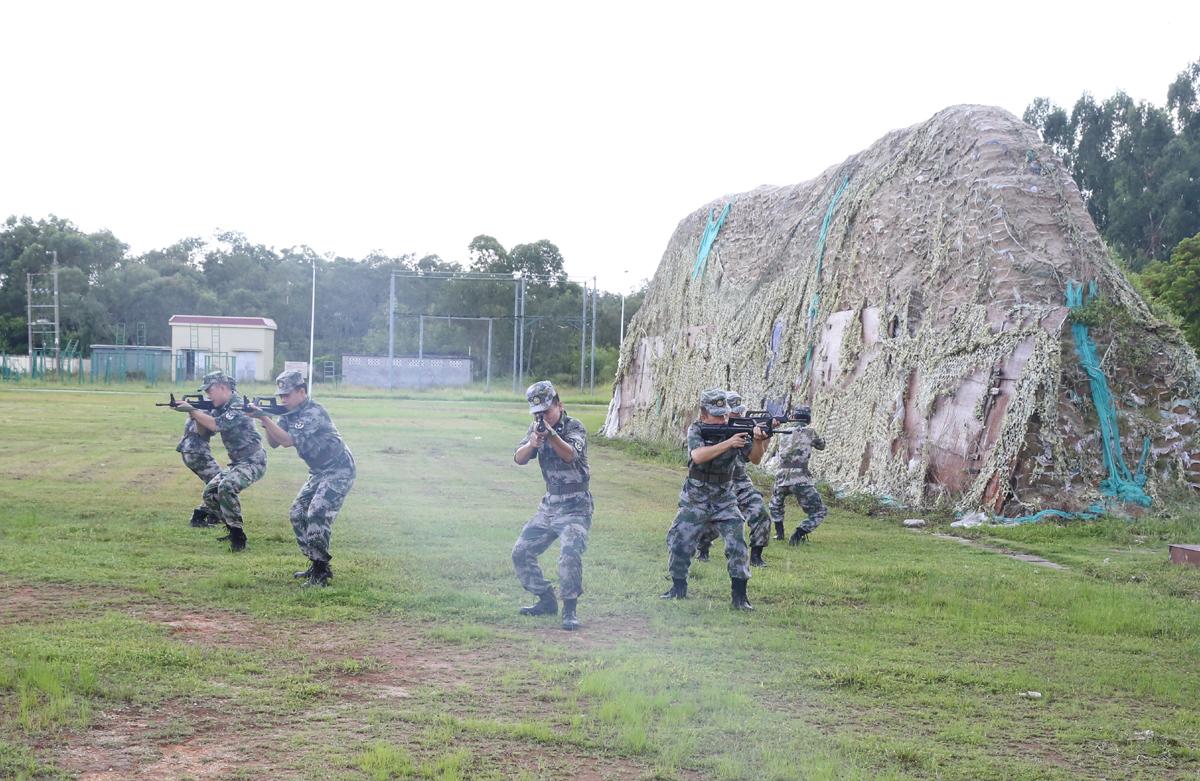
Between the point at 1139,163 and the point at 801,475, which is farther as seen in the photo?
the point at 1139,163

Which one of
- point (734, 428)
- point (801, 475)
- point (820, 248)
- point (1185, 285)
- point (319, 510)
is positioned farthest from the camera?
point (1185, 285)

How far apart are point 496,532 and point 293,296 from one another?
57802 mm

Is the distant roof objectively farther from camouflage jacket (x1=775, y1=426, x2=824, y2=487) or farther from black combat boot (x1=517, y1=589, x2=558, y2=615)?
black combat boot (x1=517, y1=589, x2=558, y2=615)

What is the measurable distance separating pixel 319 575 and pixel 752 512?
13.8ft

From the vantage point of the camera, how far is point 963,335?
1811 centimetres

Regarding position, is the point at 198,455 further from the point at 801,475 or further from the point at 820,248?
the point at 820,248

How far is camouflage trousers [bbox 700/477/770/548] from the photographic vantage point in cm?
1116

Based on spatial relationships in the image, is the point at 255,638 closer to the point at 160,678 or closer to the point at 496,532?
the point at 160,678

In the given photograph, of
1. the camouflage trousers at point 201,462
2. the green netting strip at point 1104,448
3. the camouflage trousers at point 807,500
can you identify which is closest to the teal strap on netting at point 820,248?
the green netting strip at point 1104,448

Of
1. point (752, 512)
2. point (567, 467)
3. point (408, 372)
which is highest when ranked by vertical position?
point (567, 467)

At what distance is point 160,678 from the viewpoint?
7.21 m

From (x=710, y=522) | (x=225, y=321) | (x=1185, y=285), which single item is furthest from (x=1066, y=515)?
(x=225, y=321)

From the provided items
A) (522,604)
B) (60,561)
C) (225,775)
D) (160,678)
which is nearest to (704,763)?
(225,775)

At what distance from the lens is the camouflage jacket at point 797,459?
1374 centimetres
